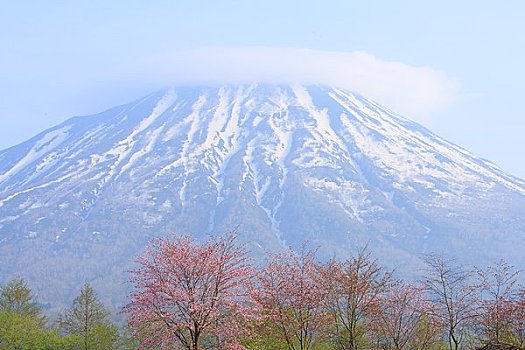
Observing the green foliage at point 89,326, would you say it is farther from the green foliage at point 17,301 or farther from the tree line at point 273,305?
the tree line at point 273,305

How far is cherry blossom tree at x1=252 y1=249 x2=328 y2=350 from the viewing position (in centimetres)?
1903

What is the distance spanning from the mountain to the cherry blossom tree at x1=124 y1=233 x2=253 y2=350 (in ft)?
225

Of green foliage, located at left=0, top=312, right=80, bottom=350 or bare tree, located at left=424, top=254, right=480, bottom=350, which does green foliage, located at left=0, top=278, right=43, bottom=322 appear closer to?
green foliage, located at left=0, top=312, right=80, bottom=350

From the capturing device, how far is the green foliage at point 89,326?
110 ft

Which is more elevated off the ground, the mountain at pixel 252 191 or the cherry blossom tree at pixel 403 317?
the mountain at pixel 252 191

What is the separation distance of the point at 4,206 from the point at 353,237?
75605mm

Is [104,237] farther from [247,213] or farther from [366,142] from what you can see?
[366,142]

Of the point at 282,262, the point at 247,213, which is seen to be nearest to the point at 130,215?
the point at 247,213

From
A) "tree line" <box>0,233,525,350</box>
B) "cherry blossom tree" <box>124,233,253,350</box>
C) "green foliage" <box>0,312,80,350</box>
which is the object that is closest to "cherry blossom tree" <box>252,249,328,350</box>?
"tree line" <box>0,233,525,350</box>

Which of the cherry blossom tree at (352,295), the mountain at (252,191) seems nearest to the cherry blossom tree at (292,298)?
the cherry blossom tree at (352,295)

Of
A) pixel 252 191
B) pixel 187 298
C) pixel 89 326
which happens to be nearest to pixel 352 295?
pixel 187 298

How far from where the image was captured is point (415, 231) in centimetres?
11575

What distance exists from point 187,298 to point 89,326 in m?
19.7

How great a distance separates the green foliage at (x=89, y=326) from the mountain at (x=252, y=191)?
4930cm
